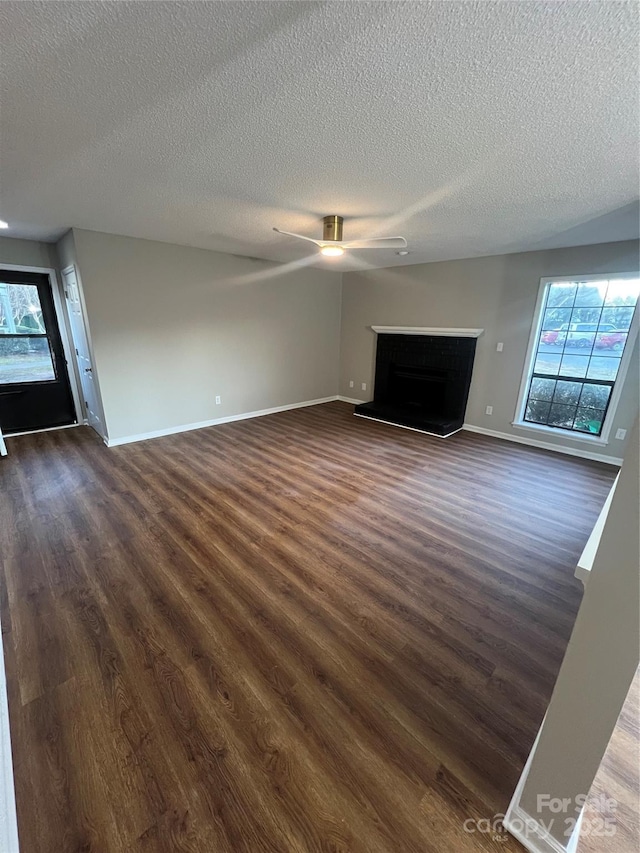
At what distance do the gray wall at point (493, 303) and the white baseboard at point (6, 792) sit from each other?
5210 millimetres

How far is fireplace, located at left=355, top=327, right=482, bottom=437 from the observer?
4.87 meters

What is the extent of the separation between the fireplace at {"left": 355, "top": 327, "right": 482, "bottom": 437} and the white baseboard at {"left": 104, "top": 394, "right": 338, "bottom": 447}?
3.85 ft

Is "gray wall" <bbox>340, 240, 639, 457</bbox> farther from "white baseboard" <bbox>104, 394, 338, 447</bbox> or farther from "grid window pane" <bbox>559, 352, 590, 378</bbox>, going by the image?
"white baseboard" <bbox>104, 394, 338, 447</bbox>

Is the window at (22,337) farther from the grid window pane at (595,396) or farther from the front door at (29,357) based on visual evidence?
the grid window pane at (595,396)

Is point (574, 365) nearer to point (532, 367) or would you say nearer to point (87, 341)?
point (532, 367)

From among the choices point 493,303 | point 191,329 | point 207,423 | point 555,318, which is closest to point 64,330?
point 191,329

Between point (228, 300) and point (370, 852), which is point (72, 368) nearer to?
point (228, 300)

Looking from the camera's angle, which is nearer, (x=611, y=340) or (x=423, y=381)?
(x=611, y=340)

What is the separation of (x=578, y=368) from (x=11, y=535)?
232 inches

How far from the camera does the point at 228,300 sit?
481 centimetres

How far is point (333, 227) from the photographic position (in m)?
2.95

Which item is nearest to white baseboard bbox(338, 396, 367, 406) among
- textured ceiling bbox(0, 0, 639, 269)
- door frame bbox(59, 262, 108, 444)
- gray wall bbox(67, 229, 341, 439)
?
gray wall bbox(67, 229, 341, 439)


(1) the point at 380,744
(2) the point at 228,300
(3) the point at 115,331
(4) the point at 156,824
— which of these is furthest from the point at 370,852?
(2) the point at 228,300

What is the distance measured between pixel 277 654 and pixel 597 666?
4.24ft
